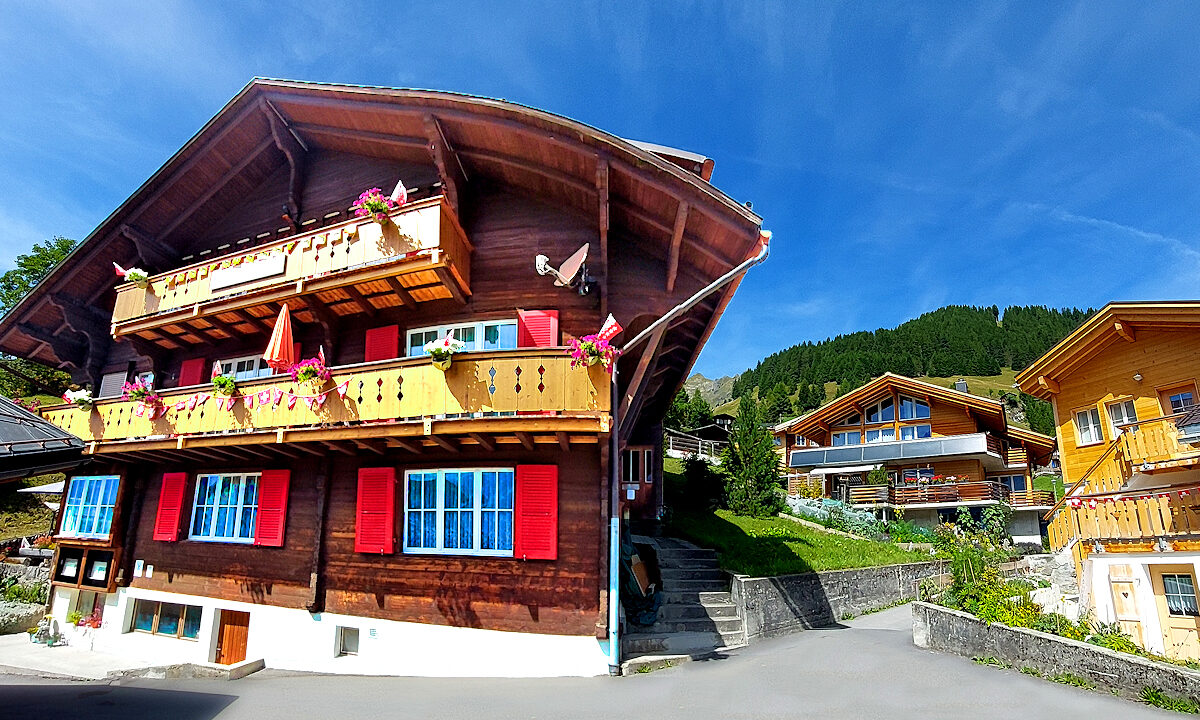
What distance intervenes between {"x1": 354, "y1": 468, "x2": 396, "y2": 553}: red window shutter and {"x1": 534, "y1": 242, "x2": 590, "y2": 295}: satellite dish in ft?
17.2

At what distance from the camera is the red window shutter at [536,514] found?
1193 centimetres

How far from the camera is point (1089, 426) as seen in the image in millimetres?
21172

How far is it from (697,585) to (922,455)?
24733mm

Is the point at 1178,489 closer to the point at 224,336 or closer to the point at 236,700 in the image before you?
the point at 236,700

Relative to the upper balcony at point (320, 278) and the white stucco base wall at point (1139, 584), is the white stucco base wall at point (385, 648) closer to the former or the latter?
the upper balcony at point (320, 278)

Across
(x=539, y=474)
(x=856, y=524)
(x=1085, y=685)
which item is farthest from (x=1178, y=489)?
(x=856, y=524)

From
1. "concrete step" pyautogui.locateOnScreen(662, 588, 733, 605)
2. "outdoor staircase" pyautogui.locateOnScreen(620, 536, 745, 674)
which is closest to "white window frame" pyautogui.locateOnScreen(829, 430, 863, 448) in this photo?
"outdoor staircase" pyautogui.locateOnScreen(620, 536, 745, 674)

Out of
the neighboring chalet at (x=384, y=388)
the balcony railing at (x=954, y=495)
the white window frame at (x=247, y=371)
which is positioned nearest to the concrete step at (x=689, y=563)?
the neighboring chalet at (x=384, y=388)

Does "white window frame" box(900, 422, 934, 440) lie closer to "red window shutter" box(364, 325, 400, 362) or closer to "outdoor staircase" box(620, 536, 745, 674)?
"outdoor staircase" box(620, 536, 745, 674)

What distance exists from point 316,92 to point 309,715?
12691 millimetres

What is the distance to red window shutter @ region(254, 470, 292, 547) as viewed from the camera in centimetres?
1432

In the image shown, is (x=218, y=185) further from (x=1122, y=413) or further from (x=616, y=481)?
(x=1122, y=413)

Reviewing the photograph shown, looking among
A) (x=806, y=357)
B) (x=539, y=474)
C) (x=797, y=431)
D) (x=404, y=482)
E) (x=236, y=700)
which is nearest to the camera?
(x=236, y=700)

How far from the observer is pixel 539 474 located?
1225cm
